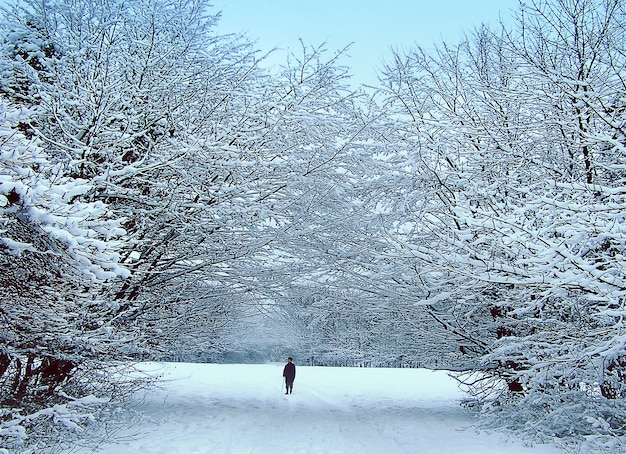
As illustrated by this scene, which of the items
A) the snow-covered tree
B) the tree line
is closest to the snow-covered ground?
the tree line

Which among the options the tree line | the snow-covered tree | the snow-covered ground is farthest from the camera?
the snow-covered ground

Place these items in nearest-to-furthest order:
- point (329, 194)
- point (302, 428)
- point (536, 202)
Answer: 1. point (536, 202)
2. point (329, 194)
3. point (302, 428)

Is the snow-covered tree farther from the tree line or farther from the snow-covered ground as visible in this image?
the snow-covered ground

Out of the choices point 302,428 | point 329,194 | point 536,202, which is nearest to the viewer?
point 536,202

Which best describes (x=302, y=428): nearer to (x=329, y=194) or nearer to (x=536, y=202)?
(x=329, y=194)

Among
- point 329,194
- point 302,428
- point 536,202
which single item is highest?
point 329,194

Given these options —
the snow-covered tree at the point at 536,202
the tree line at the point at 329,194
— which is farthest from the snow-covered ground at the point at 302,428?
the snow-covered tree at the point at 536,202

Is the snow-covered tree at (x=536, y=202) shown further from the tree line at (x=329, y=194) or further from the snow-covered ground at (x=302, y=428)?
the snow-covered ground at (x=302, y=428)

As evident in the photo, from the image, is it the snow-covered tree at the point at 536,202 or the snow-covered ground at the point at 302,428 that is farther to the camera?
the snow-covered ground at the point at 302,428

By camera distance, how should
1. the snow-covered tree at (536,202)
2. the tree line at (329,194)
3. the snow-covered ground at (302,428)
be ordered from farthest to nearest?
the snow-covered ground at (302,428) < the tree line at (329,194) < the snow-covered tree at (536,202)

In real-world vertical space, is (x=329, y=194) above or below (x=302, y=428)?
above

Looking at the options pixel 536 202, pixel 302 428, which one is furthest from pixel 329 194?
pixel 302 428

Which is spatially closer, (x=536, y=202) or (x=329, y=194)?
(x=536, y=202)

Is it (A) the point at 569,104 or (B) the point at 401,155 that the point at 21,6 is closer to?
(B) the point at 401,155
